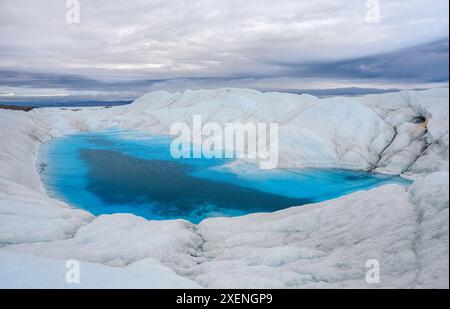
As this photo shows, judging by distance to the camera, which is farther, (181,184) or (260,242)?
(181,184)

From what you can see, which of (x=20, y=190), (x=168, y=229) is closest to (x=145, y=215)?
(x=20, y=190)

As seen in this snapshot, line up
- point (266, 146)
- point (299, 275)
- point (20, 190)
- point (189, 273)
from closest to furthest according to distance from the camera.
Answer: point (299, 275), point (189, 273), point (20, 190), point (266, 146)

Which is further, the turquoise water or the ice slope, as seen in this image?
the turquoise water

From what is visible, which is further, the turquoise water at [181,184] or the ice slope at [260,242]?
the turquoise water at [181,184]

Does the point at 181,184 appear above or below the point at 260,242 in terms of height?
above

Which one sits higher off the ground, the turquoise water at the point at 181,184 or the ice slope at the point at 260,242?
the turquoise water at the point at 181,184

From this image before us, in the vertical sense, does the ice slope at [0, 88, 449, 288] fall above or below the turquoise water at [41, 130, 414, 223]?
below
